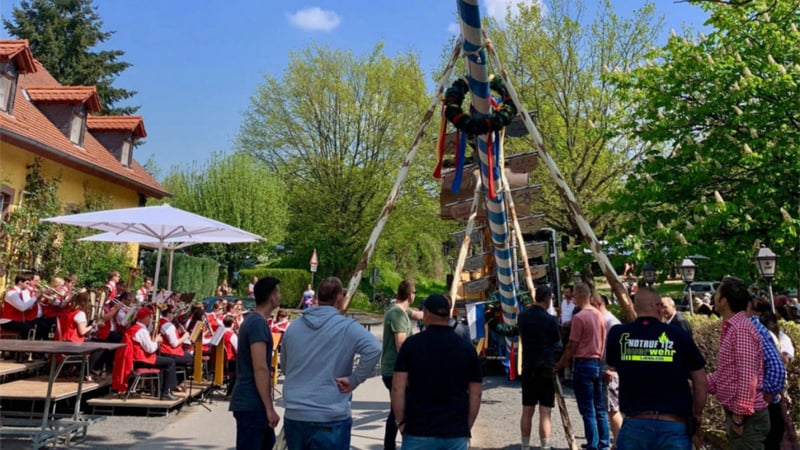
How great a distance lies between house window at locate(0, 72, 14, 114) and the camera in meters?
14.2

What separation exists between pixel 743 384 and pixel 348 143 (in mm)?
27495

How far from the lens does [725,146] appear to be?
42.4 feet

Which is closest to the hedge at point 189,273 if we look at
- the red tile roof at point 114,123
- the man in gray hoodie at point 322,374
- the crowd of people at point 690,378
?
the red tile roof at point 114,123

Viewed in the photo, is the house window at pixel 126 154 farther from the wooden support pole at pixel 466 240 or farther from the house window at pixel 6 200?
the wooden support pole at pixel 466 240

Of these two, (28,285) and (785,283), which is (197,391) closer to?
(28,285)

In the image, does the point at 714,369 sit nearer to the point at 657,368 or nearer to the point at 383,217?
the point at 657,368

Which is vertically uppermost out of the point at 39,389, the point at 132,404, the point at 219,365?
the point at 219,365

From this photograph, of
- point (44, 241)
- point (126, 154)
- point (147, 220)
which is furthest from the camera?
point (126, 154)

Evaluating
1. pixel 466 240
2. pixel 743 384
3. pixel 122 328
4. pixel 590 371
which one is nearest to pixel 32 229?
pixel 122 328

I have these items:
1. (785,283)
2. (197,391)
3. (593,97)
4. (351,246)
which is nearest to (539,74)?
(593,97)

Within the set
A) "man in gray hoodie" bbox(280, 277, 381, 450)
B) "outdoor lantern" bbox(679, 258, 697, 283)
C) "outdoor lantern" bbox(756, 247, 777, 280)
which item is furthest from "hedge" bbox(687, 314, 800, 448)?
"outdoor lantern" bbox(679, 258, 697, 283)

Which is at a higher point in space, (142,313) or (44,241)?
(44,241)

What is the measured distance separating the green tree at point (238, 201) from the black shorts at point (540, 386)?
2631 cm

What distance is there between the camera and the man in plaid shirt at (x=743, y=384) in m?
4.09
